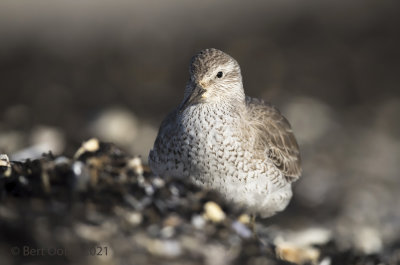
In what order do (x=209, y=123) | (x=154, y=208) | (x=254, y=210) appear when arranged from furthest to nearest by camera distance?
(x=254, y=210) < (x=209, y=123) < (x=154, y=208)

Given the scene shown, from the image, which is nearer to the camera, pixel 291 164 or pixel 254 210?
pixel 254 210

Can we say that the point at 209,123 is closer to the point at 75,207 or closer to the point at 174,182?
the point at 174,182

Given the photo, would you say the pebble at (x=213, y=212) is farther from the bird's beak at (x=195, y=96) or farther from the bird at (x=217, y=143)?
the bird's beak at (x=195, y=96)

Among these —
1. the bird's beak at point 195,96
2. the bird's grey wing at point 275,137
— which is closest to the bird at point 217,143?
the bird's beak at point 195,96

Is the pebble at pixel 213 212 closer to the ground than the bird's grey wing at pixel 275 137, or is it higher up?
closer to the ground

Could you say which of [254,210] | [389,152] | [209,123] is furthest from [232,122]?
[389,152]

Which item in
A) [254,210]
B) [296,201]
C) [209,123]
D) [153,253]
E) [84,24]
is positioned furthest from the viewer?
[84,24]

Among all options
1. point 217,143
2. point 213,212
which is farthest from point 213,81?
point 213,212

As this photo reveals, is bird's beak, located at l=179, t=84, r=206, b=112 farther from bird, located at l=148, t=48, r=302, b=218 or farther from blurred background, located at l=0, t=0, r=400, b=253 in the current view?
blurred background, located at l=0, t=0, r=400, b=253
